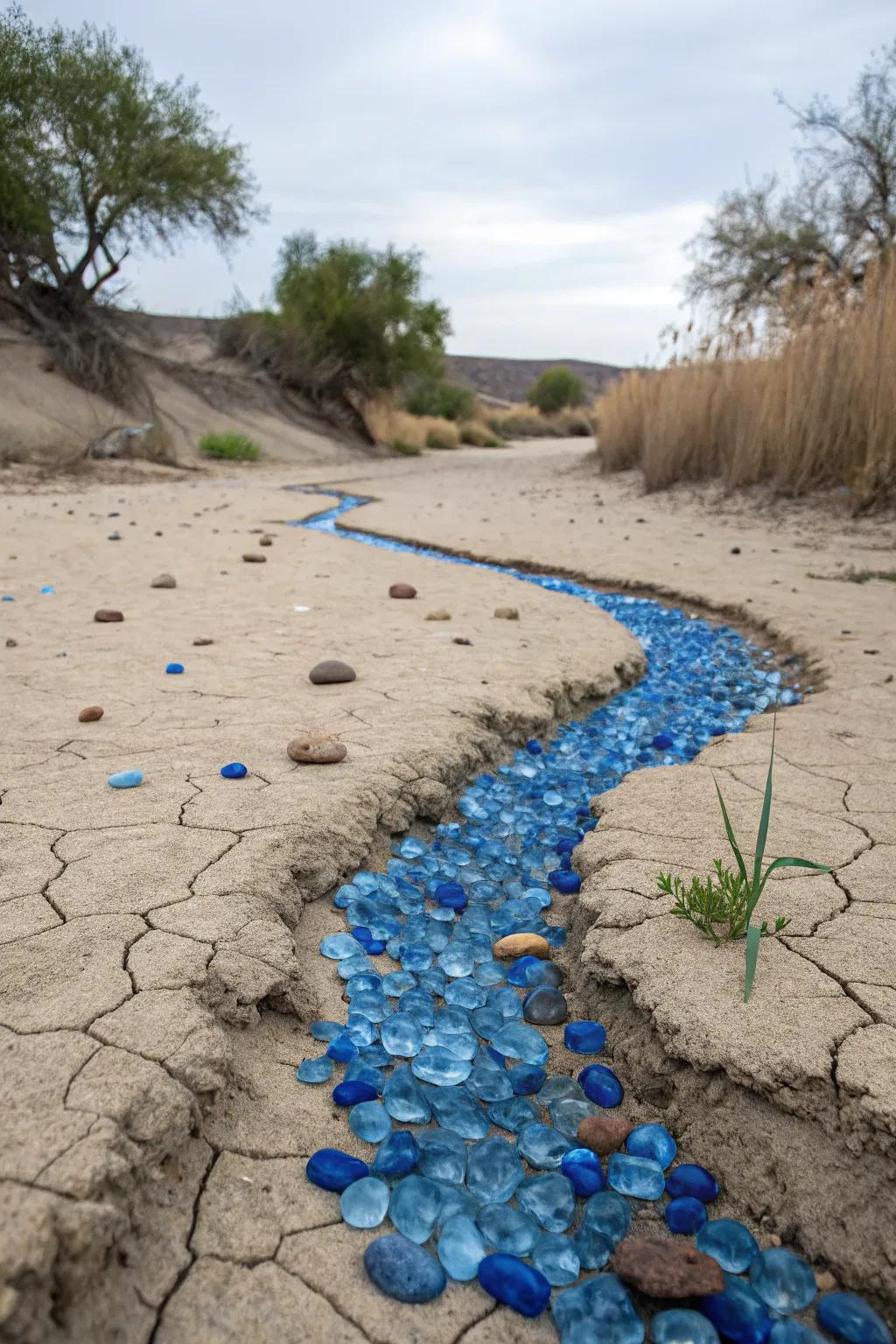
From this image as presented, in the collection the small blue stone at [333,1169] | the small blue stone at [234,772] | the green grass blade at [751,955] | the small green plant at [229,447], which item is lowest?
the small blue stone at [333,1169]

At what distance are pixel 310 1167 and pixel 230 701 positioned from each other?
185cm

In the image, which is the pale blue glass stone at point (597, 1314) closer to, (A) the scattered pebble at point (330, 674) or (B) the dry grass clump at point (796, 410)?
(A) the scattered pebble at point (330, 674)

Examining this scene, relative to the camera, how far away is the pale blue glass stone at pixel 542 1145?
50.0 inches

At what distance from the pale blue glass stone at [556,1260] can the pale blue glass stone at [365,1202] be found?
0.20 metres

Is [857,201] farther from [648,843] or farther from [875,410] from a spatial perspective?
[648,843]

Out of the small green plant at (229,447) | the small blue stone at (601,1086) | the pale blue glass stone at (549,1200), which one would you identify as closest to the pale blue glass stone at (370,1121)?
the pale blue glass stone at (549,1200)

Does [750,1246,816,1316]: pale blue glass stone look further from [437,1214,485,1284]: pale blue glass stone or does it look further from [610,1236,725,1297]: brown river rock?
[437,1214,485,1284]: pale blue glass stone

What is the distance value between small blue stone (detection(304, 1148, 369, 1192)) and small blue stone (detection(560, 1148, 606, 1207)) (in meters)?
0.28

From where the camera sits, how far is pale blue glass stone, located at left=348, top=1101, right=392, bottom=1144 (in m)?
1.28

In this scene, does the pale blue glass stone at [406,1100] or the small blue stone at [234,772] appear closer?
the pale blue glass stone at [406,1100]

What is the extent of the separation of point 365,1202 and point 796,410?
7.34 meters

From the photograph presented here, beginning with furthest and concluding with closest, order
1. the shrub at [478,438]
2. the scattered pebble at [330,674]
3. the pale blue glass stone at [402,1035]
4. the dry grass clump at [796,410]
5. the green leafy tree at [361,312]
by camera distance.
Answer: the shrub at [478,438], the green leafy tree at [361,312], the dry grass clump at [796,410], the scattered pebble at [330,674], the pale blue glass stone at [402,1035]

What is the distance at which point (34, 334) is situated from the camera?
543 inches

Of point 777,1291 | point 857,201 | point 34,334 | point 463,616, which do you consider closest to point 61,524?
point 463,616
